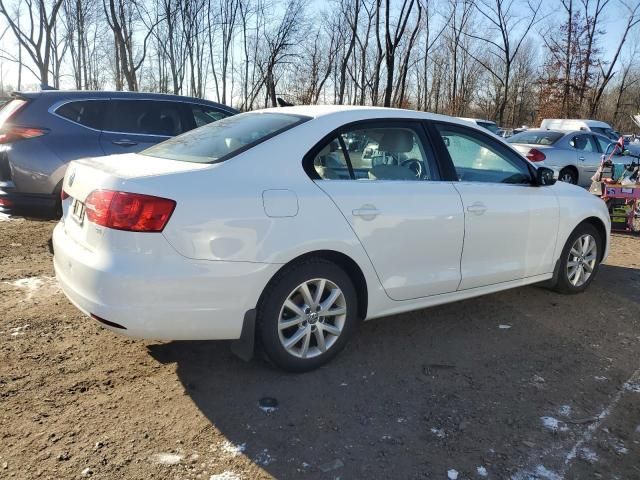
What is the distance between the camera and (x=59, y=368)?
3.35 m

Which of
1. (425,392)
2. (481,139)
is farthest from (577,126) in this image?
(425,392)

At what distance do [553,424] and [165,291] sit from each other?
213 centimetres

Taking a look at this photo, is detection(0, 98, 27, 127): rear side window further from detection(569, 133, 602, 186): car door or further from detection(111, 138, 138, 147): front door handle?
detection(569, 133, 602, 186): car door

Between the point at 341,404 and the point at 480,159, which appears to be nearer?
the point at 341,404

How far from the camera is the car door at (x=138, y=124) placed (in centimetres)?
625

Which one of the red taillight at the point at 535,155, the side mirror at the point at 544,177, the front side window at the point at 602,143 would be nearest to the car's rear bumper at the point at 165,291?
the side mirror at the point at 544,177

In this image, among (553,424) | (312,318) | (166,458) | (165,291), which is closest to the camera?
(166,458)

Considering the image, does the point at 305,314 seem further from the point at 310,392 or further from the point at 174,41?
the point at 174,41

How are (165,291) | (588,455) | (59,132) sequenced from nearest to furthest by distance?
(588,455)
(165,291)
(59,132)

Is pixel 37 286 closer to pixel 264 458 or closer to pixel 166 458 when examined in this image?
pixel 166 458

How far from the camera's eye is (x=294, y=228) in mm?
3074

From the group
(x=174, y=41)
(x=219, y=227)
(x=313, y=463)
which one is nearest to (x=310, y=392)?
(x=313, y=463)

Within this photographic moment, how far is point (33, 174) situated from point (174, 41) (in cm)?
2897

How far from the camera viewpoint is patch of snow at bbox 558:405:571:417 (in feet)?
9.93
